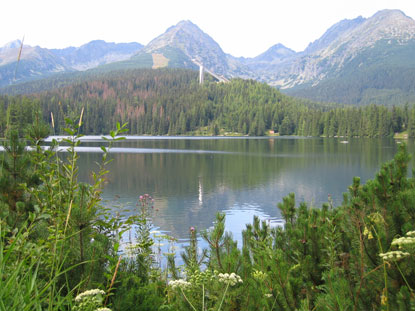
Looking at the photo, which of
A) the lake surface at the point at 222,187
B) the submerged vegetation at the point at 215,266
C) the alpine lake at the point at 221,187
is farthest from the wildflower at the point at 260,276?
the lake surface at the point at 222,187

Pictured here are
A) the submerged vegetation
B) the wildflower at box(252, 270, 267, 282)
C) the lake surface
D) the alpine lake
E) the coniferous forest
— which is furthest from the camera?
the lake surface

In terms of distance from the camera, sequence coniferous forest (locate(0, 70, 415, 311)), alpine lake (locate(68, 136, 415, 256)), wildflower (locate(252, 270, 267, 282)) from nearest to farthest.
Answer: coniferous forest (locate(0, 70, 415, 311)), wildflower (locate(252, 270, 267, 282)), alpine lake (locate(68, 136, 415, 256))

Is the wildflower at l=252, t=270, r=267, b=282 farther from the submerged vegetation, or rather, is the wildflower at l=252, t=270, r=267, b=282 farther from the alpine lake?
the alpine lake

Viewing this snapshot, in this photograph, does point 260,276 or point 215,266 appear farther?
point 215,266

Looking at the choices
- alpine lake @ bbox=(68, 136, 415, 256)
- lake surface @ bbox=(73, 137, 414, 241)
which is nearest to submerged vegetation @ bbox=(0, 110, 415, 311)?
alpine lake @ bbox=(68, 136, 415, 256)

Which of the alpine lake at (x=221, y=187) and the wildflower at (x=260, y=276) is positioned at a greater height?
the wildflower at (x=260, y=276)

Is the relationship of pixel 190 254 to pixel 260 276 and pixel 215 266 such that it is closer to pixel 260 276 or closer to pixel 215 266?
pixel 215 266

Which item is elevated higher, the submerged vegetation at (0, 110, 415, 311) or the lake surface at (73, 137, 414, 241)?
the submerged vegetation at (0, 110, 415, 311)

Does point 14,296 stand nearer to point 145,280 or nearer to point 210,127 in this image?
point 145,280

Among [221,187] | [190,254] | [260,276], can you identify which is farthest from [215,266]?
[221,187]

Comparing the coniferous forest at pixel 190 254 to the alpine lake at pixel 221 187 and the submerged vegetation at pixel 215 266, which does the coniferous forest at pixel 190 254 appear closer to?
the submerged vegetation at pixel 215 266

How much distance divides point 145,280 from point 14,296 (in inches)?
88.9

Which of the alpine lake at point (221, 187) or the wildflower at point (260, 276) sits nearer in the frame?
the wildflower at point (260, 276)

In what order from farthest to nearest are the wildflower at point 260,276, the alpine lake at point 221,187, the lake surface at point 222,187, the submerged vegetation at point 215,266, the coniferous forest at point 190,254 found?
the lake surface at point 222,187 → the alpine lake at point 221,187 → the wildflower at point 260,276 → the coniferous forest at point 190,254 → the submerged vegetation at point 215,266
